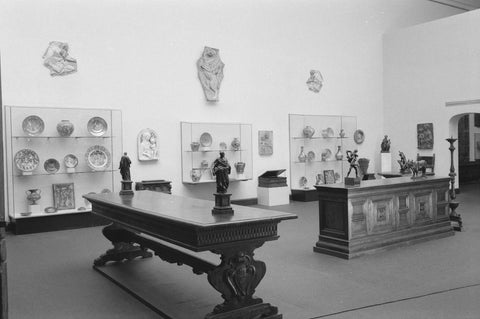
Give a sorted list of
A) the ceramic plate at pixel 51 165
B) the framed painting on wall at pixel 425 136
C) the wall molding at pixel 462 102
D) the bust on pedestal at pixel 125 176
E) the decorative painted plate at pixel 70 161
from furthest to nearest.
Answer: the framed painting on wall at pixel 425 136, the wall molding at pixel 462 102, the decorative painted plate at pixel 70 161, the ceramic plate at pixel 51 165, the bust on pedestal at pixel 125 176

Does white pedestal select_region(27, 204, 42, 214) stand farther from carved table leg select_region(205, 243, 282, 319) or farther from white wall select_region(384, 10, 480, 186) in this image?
white wall select_region(384, 10, 480, 186)

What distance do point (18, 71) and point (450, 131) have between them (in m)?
11.7

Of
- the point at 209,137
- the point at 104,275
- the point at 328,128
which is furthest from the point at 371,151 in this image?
the point at 104,275

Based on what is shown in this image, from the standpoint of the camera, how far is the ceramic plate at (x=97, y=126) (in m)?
11.3

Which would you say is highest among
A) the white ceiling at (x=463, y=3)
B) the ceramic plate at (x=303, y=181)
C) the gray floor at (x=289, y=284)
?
the white ceiling at (x=463, y=3)

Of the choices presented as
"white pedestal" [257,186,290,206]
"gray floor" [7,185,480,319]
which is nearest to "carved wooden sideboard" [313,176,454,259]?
"gray floor" [7,185,480,319]

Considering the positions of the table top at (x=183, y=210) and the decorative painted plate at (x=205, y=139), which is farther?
the decorative painted plate at (x=205, y=139)

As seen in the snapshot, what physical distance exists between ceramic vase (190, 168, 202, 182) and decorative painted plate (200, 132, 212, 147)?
2.22 feet

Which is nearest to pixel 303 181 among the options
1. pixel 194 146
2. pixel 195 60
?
pixel 194 146

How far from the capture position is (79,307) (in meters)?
5.54

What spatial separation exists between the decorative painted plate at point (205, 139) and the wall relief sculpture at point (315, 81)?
3800 mm

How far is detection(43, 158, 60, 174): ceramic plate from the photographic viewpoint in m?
10.8

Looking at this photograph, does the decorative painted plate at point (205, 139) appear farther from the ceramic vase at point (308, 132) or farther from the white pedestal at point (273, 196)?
the ceramic vase at point (308, 132)

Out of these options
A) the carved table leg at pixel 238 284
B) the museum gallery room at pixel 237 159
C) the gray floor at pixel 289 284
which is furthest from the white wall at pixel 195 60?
the carved table leg at pixel 238 284
